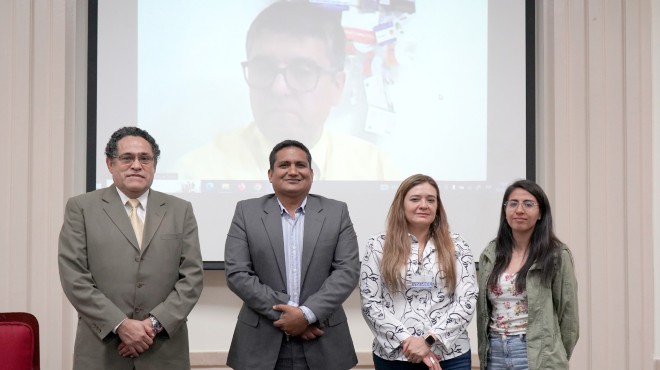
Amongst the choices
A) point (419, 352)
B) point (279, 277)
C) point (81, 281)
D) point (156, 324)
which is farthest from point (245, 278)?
point (419, 352)

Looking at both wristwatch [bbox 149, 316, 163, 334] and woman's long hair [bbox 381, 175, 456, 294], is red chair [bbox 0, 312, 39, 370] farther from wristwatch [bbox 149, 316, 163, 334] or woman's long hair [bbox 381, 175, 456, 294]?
woman's long hair [bbox 381, 175, 456, 294]

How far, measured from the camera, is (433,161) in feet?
14.4

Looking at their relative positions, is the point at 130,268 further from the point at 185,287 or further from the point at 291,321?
the point at 291,321

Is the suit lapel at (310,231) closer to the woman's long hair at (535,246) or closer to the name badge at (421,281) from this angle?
the name badge at (421,281)

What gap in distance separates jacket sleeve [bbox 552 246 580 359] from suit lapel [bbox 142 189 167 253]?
5.04 feet

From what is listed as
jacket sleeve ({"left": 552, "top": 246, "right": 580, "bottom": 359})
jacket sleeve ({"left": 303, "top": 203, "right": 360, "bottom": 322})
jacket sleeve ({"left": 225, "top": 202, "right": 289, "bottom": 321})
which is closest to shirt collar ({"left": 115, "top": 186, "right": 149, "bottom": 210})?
jacket sleeve ({"left": 225, "top": 202, "right": 289, "bottom": 321})

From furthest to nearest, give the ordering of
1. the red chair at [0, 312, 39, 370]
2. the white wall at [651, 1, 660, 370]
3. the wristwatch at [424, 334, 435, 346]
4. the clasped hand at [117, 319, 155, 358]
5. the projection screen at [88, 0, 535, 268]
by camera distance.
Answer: the white wall at [651, 1, 660, 370]
the projection screen at [88, 0, 535, 268]
the red chair at [0, 312, 39, 370]
the wristwatch at [424, 334, 435, 346]
the clasped hand at [117, 319, 155, 358]

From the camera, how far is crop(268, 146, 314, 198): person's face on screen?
2.81 meters

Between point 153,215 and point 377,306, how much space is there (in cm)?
93

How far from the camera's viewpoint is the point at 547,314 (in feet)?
8.75

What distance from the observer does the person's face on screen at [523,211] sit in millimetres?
2789

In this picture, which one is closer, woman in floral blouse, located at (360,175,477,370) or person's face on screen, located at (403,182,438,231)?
woman in floral blouse, located at (360,175,477,370)

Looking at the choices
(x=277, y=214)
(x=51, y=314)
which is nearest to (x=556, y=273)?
(x=277, y=214)

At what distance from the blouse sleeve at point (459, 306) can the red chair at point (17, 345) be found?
5.40ft
